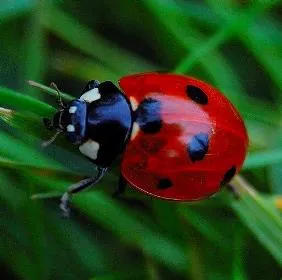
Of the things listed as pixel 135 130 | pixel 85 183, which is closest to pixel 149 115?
pixel 135 130

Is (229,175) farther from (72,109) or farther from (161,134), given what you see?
(72,109)

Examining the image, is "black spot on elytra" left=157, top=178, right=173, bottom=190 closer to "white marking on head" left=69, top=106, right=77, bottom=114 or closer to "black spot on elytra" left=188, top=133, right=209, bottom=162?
"black spot on elytra" left=188, top=133, right=209, bottom=162

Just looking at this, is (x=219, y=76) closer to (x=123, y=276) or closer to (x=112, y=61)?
(x=112, y=61)

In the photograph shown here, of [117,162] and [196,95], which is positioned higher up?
[196,95]

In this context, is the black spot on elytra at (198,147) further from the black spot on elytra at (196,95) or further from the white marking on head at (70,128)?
the white marking on head at (70,128)

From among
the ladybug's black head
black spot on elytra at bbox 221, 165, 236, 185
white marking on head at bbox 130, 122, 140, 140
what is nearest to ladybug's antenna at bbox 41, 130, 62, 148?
the ladybug's black head

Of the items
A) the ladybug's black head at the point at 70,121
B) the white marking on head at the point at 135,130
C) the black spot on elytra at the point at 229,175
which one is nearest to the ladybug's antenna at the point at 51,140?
the ladybug's black head at the point at 70,121

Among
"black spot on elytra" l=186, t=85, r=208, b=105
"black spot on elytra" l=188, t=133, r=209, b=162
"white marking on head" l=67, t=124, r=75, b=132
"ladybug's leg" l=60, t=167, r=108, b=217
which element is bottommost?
"ladybug's leg" l=60, t=167, r=108, b=217

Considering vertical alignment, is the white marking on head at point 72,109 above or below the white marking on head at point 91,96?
below
